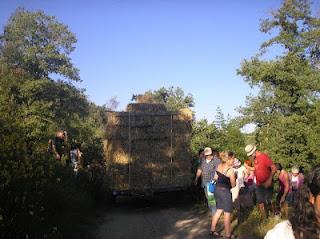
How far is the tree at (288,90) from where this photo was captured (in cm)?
2914

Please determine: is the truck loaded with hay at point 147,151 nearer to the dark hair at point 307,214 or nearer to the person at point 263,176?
the person at point 263,176

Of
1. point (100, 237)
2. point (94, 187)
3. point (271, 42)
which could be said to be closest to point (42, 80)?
point (271, 42)

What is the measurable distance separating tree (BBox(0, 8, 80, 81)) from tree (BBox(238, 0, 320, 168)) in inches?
897

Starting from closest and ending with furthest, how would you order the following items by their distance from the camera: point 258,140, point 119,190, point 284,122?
point 119,190 < point 284,122 < point 258,140

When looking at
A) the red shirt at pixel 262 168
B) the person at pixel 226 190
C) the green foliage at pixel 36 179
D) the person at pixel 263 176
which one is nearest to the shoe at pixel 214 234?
the person at pixel 226 190

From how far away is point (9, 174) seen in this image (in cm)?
714

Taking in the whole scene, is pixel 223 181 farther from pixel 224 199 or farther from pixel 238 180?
pixel 238 180

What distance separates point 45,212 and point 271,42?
1049 inches

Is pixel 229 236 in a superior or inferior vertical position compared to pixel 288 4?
inferior

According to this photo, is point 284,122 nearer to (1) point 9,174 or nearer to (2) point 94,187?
(2) point 94,187

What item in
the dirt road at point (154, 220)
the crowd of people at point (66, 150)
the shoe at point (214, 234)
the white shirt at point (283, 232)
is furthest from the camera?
the crowd of people at point (66, 150)

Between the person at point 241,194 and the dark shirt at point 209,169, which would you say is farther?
the person at point 241,194

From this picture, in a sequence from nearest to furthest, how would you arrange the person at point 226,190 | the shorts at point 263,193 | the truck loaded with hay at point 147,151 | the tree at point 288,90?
the person at point 226,190
the shorts at point 263,193
the truck loaded with hay at point 147,151
the tree at point 288,90

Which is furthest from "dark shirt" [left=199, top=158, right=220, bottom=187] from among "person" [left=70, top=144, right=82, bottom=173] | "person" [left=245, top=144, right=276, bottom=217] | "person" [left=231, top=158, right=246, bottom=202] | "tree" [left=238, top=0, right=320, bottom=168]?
"tree" [left=238, top=0, right=320, bottom=168]
